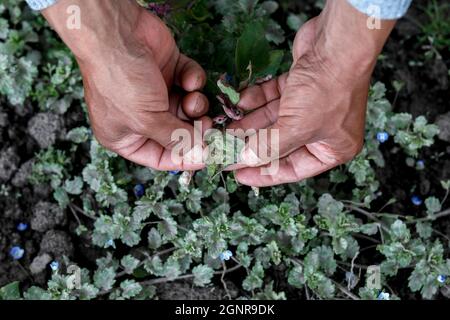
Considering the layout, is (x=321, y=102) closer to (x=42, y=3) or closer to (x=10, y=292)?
(x=42, y=3)

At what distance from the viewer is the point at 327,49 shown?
4.92ft

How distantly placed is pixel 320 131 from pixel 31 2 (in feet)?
2.60

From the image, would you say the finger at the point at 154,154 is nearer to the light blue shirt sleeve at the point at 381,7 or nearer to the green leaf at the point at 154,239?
the green leaf at the point at 154,239

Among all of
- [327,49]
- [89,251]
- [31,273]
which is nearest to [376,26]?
[327,49]

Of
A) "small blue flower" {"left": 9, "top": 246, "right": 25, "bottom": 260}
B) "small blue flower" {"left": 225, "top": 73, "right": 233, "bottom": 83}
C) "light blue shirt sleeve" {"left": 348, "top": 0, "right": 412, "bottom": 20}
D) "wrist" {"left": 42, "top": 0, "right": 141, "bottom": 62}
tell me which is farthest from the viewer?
"small blue flower" {"left": 9, "top": 246, "right": 25, "bottom": 260}

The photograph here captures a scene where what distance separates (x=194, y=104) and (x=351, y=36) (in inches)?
19.4

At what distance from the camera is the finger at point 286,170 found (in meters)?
1.77

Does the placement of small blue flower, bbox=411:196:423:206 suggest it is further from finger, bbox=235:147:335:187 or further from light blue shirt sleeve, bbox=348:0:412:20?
light blue shirt sleeve, bbox=348:0:412:20

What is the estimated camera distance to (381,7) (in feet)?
4.53

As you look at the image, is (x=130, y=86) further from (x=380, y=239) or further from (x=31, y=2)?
(x=380, y=239)

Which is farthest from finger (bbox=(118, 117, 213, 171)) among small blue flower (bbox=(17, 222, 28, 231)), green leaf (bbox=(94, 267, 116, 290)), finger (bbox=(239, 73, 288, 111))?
small blue flower (bbox=(17, 222, 28, 231))

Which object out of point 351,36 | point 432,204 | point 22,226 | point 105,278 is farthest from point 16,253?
point 432,204

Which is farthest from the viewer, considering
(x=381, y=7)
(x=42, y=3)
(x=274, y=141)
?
(x=274, y=141)

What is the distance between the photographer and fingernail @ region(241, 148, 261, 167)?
5.36 feet
